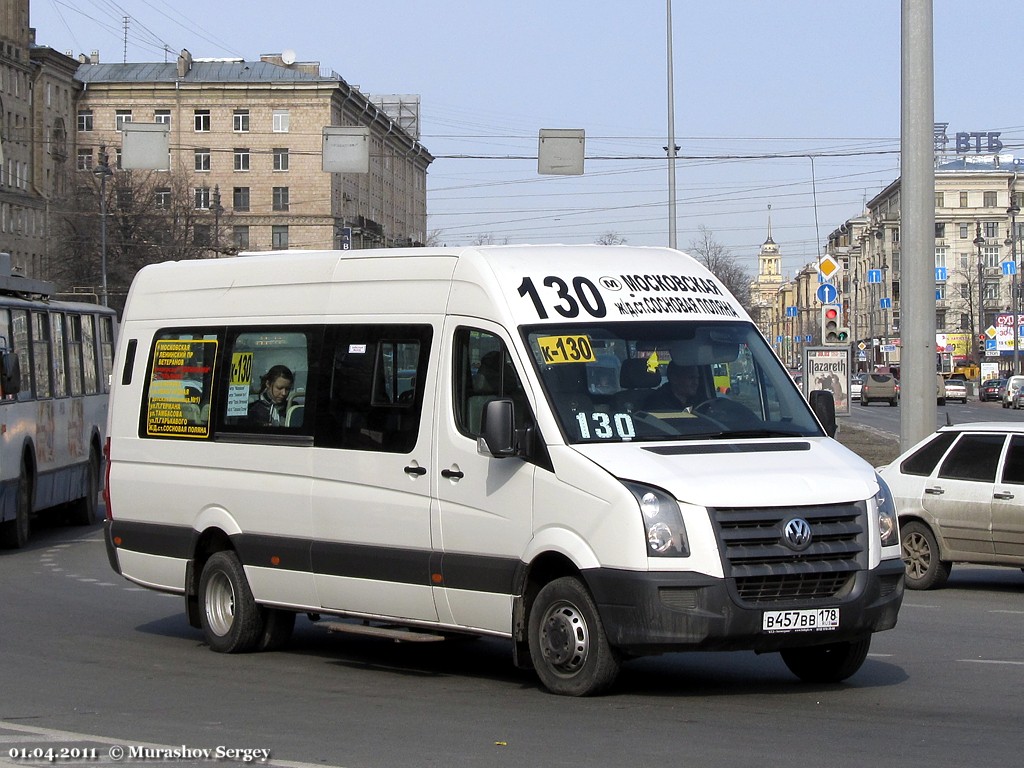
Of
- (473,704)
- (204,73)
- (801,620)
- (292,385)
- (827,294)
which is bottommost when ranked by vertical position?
(473,704)

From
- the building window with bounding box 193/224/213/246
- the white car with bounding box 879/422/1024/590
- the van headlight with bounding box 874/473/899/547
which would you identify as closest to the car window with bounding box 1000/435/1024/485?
the white car with bounding box 879/422/1024/590

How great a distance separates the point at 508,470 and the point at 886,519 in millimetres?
2044

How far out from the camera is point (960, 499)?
1561 cm

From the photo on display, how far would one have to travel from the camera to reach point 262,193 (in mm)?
99125

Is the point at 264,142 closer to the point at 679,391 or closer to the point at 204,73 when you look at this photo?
the point at 204,73

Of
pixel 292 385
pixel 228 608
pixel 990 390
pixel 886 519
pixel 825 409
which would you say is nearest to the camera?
pixel 886 519

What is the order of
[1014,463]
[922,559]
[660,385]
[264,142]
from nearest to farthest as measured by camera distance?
[660,385] < [1014,463] < [922,559] < [264,142]

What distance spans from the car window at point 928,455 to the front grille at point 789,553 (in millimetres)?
7443

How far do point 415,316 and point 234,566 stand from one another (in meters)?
2.32

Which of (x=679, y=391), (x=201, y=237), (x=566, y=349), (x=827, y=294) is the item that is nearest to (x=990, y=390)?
(x=201, y=237)

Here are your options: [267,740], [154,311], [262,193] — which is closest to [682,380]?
[267,740]

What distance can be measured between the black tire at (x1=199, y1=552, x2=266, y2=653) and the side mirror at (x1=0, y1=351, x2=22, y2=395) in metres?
8.60

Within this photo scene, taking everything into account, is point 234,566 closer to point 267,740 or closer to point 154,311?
point 154,311

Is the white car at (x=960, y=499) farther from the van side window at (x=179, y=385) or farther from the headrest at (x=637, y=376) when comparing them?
the van side window at (x=179, y=385)
